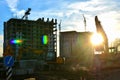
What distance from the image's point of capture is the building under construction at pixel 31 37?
161 feet

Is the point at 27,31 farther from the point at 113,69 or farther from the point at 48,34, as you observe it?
the point at 113,69

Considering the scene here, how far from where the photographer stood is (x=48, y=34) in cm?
5541

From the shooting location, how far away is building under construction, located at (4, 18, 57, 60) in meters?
49.1

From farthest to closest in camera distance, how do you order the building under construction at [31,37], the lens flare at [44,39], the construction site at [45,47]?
the lens flare at [44,39]
the building under construction at [31,37]
the construction site at [45,47]

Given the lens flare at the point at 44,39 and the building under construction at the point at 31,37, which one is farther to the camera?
the lens flare at the point at 44,39

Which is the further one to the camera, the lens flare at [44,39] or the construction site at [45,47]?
the lens flare at [44,39]

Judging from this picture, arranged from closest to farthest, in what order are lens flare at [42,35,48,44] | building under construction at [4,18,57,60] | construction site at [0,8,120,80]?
construction site at [0,8,120,80] < building under construction at [4,18,57,60] < lens flare at [42,35,48,44]

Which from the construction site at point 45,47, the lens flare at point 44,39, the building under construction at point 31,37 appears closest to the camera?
the construction site at point 45,47

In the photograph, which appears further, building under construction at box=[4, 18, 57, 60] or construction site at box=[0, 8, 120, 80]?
building under construction at box=[4, 18, 57, 60]

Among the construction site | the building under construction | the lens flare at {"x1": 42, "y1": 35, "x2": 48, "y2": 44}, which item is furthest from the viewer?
the lens flare at {"x1": 42, "y1": 35, "x2": 48, "y2": 44}

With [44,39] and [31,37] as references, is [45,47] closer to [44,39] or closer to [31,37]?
[44,39]

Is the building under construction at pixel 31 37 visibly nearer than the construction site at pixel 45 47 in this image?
No

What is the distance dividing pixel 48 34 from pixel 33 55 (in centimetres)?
657

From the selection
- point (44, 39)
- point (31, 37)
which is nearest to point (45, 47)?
point (44, 39)
